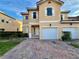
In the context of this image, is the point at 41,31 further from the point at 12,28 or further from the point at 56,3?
Result: the point at 12,28

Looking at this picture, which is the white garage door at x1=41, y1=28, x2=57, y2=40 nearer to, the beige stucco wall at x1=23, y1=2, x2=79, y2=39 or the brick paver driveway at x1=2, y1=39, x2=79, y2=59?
the beige stucco wall at x1=23, y1=2, x2=79, y2=39

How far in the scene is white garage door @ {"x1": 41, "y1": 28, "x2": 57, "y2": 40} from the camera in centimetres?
3259

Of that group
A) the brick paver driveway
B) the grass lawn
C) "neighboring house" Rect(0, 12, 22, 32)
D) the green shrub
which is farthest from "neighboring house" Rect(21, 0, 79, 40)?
"neighboring house" Rect(0, 12, 22, 32)

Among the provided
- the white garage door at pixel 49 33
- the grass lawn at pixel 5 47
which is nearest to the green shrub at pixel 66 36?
the white garage door at pixel 49 33

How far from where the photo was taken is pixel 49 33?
32.7 meters

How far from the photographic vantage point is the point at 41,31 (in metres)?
32.9

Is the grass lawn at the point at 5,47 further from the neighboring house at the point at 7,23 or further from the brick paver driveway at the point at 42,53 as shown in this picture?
the neighboring house at the point at 7,23

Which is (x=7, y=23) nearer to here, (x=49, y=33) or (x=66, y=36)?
(x=49, y=33)

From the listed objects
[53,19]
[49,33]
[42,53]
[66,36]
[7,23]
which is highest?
[53,19]

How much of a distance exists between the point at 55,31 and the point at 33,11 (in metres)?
6.89

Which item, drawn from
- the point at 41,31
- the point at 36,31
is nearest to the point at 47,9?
the point at 41,31

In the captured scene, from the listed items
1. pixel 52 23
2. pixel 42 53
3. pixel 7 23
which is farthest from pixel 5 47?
pixel 7 23

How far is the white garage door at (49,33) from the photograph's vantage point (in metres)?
32.6

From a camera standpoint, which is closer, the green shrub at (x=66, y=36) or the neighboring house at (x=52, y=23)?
the green shrub at (x=66, y=36)
